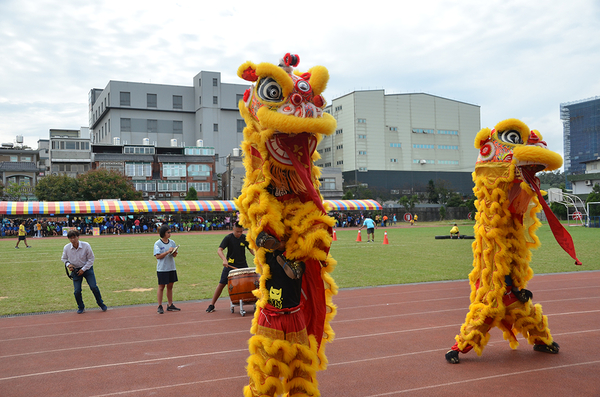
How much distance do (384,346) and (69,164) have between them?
7251 centimetres

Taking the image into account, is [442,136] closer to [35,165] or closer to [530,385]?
[35,165]

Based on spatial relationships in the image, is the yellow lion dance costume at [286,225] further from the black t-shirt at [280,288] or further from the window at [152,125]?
the window at [152,125]

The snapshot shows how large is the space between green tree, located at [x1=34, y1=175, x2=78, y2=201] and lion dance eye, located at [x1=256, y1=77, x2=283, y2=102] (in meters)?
52.3

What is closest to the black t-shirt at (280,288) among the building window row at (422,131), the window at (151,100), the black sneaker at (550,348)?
the black sneaker at (550,348)

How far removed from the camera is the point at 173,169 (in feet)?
219

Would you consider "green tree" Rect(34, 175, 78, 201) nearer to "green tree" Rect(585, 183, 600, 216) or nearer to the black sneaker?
"green tree" Rect(585, 183, 600, 216)

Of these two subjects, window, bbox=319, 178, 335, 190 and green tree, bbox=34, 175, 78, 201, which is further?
window, bbox=319, 178, 335, 190

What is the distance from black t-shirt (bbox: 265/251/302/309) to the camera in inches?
152

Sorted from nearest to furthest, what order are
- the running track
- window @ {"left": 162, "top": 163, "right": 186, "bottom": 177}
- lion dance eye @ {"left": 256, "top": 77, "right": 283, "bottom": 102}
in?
lion dance eye @ {"left": 256, "top": 77, "right": 283, "bottom": 102}, the running track, window @ {"left": 162, "top": 163, "right": 186, "bottom": 177}

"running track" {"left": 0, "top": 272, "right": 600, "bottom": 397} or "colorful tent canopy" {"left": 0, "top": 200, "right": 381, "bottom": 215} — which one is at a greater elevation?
"colorful tent canopy" {"left": 0, "top": 200, "right": 381, "bottom": 215}

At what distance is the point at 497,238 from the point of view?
18.7 feet

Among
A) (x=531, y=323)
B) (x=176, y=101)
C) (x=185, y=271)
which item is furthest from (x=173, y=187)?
(x=531, y=323)

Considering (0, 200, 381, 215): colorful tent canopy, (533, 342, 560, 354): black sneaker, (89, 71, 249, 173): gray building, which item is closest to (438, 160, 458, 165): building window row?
(89, 71, 249, 173): gray building

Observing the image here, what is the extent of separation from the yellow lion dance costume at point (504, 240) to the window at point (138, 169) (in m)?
64.8
